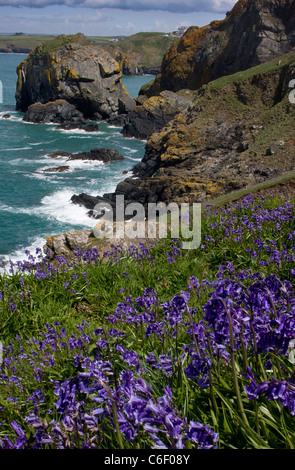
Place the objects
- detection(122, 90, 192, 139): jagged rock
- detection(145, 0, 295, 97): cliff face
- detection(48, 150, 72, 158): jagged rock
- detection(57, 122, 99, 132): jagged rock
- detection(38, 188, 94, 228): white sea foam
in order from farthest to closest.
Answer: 1. detection(57, 122, 99, 132): jagged rock
2. detection(122, 90, 192, 139): jagged rock
3. detection(145, 0, 295, 97): cliff face
4. detection(48, 150, 72, 158): jagged rock
5. detection(38, 188, 94, 228): white sea foam

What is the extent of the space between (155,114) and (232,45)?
17.8 m

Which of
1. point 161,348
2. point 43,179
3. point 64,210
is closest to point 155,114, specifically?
point 43,179

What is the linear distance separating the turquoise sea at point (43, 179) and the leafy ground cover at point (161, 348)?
1542cm

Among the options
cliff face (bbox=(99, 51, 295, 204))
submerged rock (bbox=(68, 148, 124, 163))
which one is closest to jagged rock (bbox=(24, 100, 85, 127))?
submerged rock (bbox=(68, 148, 124, 163))

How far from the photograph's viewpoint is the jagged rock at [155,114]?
56.9 meters

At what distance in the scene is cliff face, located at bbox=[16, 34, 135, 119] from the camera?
70250 millimetres

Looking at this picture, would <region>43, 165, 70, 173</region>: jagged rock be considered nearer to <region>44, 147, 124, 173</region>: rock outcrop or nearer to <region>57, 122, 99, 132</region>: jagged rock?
<region>44, 147, 124, 173</region>: rock outcrop

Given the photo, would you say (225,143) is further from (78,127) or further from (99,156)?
(78,127)

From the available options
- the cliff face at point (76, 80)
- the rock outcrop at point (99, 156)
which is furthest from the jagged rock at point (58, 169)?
the cliff face at point (76, 80)

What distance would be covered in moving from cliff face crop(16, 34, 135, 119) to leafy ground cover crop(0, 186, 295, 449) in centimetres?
6656

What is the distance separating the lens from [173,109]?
56844mm

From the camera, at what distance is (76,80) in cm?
7050
